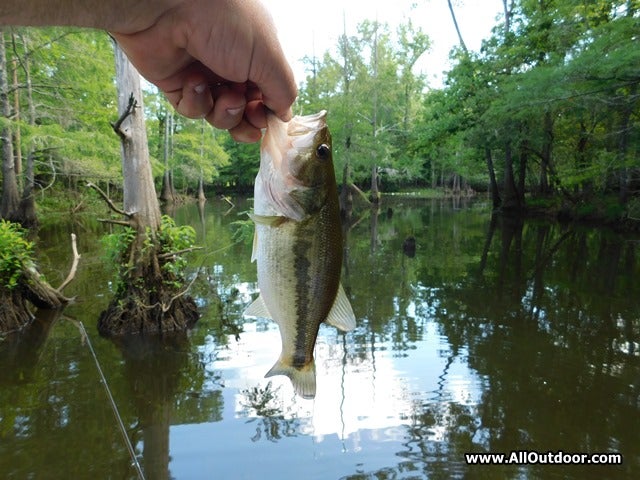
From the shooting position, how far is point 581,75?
1519cm

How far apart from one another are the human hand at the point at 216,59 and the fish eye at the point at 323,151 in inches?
7.8

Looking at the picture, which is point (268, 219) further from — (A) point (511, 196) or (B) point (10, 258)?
(A) point (511, 196)

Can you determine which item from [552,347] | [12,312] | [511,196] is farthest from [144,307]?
[511,196]

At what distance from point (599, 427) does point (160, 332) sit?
6552 mm

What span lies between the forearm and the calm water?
4.33m

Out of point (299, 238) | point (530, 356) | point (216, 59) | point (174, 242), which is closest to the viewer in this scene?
point (216, 59)

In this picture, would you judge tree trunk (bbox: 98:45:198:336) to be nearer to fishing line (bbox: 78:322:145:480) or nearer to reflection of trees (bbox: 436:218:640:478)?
Answer: fishing line (bbox: 78:322:145:480)

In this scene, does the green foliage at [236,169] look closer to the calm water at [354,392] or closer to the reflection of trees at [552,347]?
the reflection of trees at [552,347]

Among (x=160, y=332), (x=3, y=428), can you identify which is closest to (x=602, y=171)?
(x=160, y=332)

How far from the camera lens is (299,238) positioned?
2107 mm

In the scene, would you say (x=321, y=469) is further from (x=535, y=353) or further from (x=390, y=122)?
(x=390, y=122)

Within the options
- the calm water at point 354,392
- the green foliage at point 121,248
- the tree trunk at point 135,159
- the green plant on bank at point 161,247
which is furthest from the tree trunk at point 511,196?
the green foliage at point 121,248

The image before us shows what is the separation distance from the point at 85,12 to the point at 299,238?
1171 millimetres

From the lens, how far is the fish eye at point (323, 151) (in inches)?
78.8
